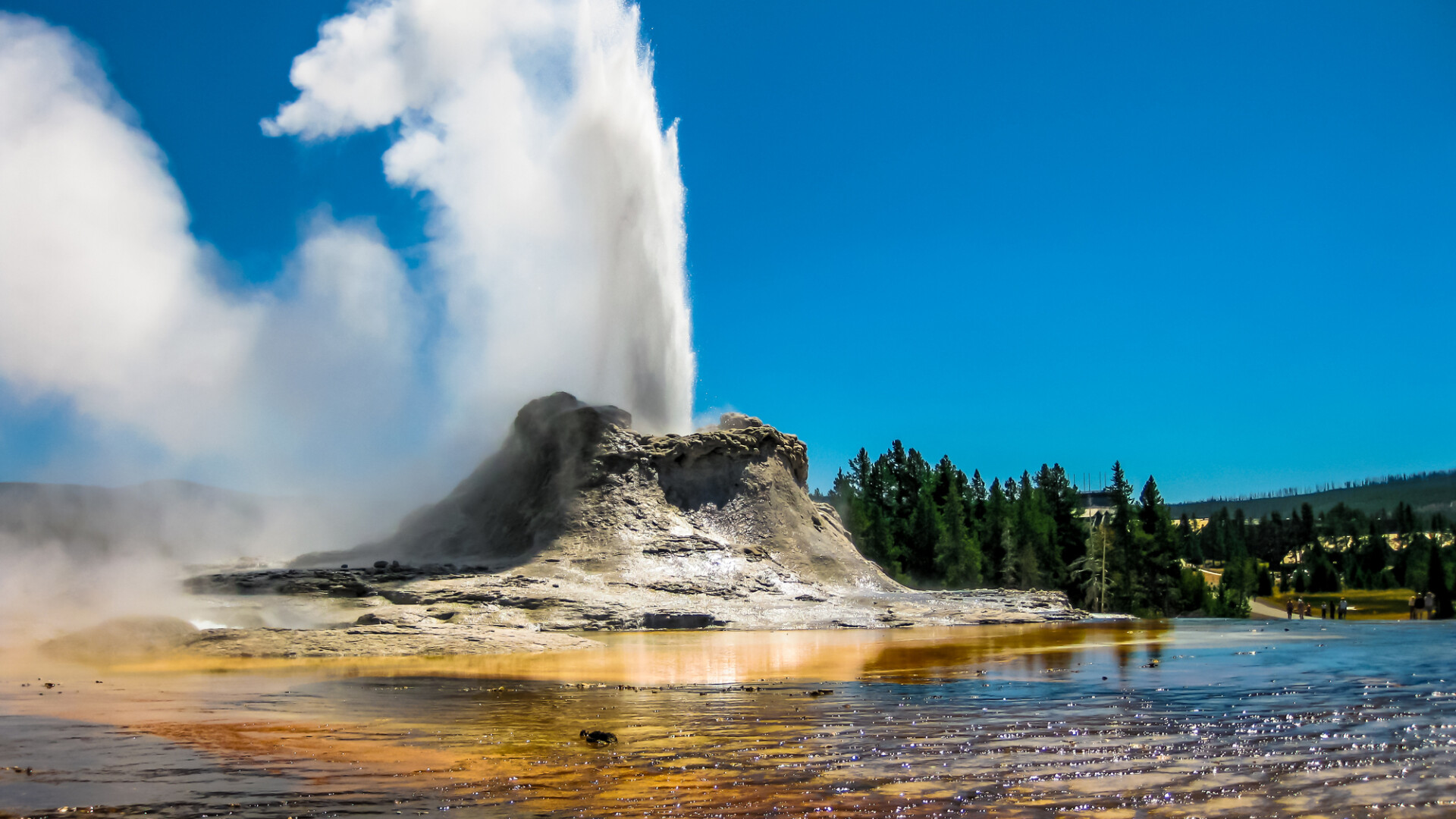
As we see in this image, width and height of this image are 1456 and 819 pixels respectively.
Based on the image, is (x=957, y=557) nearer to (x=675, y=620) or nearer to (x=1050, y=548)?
(x=1050, y=548)

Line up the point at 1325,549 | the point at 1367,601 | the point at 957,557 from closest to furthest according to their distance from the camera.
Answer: the point at 957,557, the point at 1367,601, the point at 1325,549

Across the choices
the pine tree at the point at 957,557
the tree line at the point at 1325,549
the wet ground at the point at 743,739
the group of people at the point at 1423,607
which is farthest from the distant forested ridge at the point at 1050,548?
the wet ground at the point at 743,739

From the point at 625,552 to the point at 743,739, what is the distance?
2644 centimetres

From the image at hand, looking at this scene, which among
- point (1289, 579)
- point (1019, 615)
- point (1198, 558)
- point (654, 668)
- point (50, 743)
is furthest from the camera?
point (1198, 558)

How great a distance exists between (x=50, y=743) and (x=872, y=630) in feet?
72.5

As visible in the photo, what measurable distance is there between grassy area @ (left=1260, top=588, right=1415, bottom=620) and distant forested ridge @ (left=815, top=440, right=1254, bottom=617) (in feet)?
24.8

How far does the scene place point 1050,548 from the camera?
6644 cm

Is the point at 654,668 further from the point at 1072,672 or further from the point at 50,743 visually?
the point at 50,743

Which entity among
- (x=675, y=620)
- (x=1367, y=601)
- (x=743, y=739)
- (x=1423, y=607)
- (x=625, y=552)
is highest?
(x=625, y=552)

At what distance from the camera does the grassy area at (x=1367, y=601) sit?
61906 mm

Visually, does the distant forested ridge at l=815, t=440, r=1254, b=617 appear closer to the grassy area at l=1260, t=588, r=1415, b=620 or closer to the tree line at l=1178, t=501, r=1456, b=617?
the grassy area at l=1260, t=588, r=1415, b=620

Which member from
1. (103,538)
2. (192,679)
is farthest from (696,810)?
(103,538)

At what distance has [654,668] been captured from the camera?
53.3ft

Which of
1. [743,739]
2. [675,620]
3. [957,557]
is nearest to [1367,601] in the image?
[957,557]
